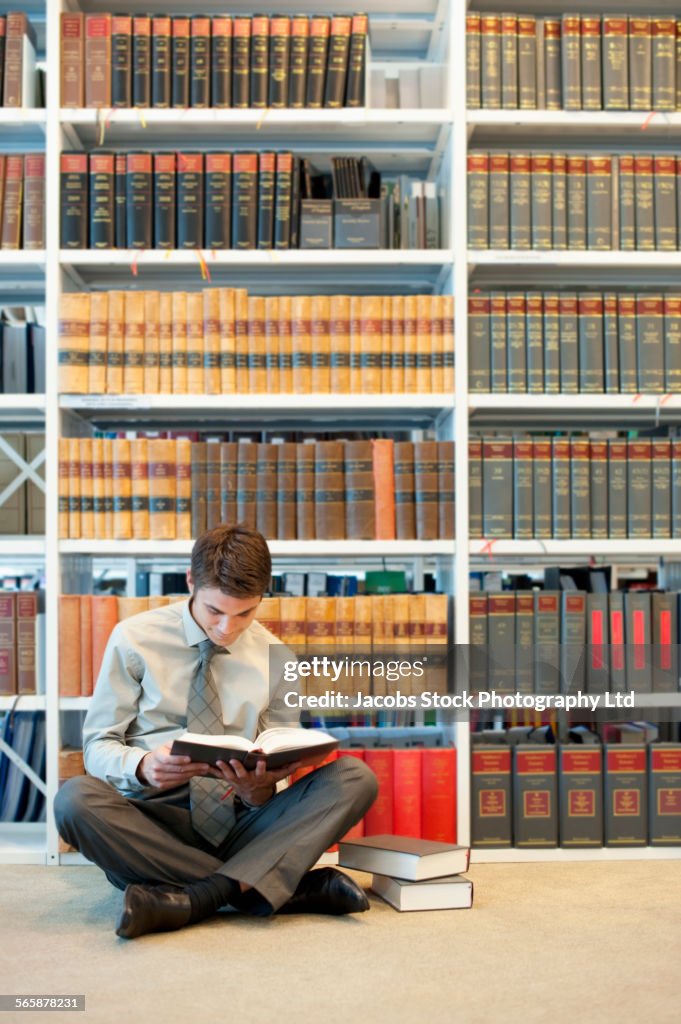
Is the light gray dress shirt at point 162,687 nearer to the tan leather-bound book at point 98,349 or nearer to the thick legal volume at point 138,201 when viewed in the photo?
the tan leather-bound book at point 98,349

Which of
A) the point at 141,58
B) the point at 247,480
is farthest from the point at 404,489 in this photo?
the point at 141,58

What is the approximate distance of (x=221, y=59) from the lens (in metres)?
2.99

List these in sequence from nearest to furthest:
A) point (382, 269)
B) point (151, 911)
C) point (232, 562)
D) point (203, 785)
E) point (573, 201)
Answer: point (151, 911)
point (232, 562)
point (203, 785)
point (573, 201)
point (382, 269)

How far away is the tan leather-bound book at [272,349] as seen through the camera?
2.97 m

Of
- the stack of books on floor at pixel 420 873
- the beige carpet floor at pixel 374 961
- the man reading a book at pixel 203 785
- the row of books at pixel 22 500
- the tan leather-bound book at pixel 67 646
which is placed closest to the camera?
the beige carpet floor at pixel 374 961

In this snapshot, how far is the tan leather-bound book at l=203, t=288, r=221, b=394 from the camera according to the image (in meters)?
2.96

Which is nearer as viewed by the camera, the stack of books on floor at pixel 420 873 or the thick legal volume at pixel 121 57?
the stack of books on floor at pixel 420 873

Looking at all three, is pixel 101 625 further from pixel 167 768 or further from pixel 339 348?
pixel 339 348

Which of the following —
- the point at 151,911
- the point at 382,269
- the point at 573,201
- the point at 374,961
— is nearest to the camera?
the point at 374,961

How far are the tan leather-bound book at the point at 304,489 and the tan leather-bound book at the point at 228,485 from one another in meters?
0.17

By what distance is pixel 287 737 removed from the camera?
2.18m

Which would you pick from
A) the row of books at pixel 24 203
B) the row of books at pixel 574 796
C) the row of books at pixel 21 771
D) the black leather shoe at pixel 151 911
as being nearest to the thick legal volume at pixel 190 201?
the row of books at pixel 24 203

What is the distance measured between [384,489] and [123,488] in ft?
2.27

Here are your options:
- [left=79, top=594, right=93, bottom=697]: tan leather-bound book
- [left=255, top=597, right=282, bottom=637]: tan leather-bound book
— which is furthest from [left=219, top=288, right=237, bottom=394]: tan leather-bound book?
[left=79, top=594, right=93, bottom=697]: tan leather-bound book
